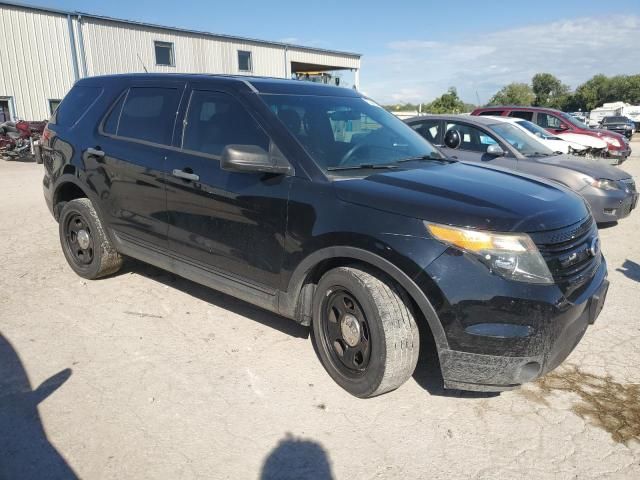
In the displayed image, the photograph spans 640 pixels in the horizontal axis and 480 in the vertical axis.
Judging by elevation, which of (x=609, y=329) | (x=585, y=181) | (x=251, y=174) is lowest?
(x=609, y=329)

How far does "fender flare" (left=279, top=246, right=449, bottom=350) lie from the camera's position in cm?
265

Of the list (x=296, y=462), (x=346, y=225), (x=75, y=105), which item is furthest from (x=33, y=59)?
(x=296, y=462)

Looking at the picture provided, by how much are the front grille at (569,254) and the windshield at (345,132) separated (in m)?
1.19

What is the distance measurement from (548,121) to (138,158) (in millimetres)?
12387

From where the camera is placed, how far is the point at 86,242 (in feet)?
15.7

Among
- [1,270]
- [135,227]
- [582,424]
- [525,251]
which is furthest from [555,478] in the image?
[1,270]

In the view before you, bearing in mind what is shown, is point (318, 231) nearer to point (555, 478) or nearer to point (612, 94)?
point (555, 478)

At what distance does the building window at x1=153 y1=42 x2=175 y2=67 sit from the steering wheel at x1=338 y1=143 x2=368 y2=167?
22.2 meters

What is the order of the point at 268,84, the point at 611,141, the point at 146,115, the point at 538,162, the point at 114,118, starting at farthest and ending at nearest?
1. the point at 611,141
2. the point at 538,162
3. the point at 114,118
4. the point at 146,115
5. the point at 268,84

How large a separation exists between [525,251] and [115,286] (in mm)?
3697

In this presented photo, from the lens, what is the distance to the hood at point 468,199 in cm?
262

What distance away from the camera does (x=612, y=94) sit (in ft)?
271

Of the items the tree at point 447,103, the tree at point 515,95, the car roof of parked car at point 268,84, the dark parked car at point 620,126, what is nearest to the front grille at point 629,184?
the car roof of parked car at point 268,84

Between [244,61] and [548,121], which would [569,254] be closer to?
[548,121]
